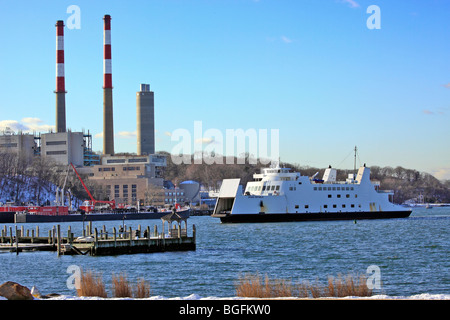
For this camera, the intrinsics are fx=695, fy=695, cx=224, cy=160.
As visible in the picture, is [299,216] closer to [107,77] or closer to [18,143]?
[107,77]

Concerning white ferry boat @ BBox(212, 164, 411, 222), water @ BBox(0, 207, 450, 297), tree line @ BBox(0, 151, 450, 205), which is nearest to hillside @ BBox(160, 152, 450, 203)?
tree line @ BBox(0, 151, 450, 205)

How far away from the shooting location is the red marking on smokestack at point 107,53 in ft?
366

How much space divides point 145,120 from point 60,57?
36.9 meters

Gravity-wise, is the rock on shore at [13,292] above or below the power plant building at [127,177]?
below

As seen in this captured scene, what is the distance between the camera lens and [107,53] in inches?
4395

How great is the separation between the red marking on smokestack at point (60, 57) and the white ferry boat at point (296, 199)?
51514 mm

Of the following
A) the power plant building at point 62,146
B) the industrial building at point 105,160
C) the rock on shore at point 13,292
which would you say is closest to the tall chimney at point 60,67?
the industrial building at point 105,160

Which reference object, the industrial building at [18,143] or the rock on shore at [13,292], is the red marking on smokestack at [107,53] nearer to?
the industrial building at [18,143]

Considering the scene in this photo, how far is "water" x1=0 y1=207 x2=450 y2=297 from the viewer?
2528cm

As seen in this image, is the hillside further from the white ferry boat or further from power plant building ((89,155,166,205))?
the white ferry boat

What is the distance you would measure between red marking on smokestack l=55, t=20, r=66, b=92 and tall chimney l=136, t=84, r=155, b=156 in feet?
112
